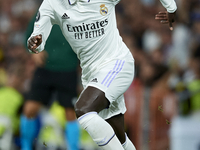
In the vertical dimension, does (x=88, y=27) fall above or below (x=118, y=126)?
above

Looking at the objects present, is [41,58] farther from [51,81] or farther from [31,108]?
[31,108]

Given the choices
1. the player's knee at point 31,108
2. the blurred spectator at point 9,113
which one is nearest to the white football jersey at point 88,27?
the player's knee at point 31,108

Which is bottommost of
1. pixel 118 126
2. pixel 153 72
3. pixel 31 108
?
pixel 153 72

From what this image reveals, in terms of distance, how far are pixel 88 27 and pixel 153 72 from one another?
14.1 feet

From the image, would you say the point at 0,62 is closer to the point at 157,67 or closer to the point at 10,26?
the point at 10,26

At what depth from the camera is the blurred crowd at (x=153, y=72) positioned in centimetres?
630

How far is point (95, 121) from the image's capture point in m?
3.25

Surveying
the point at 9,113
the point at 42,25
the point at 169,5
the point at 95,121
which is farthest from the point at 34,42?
the point at 9,113

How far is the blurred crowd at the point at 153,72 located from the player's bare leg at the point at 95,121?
3.07 m

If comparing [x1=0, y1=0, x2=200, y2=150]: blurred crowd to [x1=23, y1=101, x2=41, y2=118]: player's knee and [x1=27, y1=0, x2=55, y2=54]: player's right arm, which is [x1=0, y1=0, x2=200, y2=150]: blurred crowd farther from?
[x1=27, y1=0, x2=55, y2=54]: player's right arm

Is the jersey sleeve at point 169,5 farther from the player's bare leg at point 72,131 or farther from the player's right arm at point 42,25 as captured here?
the player's bare leg at point 72,131

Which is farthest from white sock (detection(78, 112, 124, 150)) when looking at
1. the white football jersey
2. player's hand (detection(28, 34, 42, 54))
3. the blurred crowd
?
the blurred crowd

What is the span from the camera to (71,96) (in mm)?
5523

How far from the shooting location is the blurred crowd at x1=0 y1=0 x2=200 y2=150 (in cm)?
630
